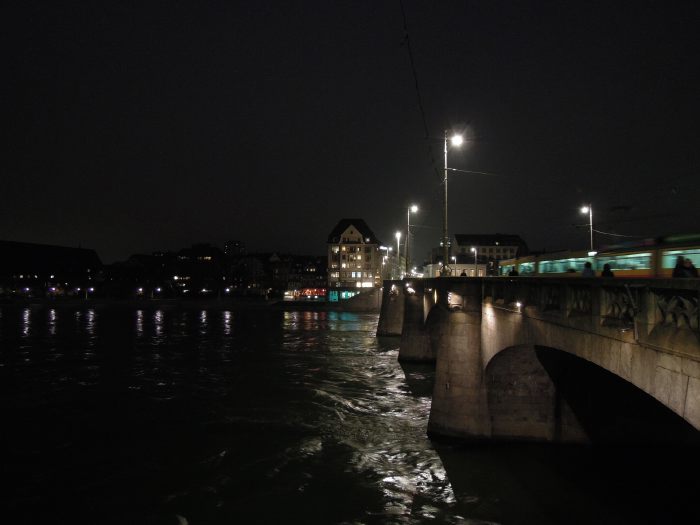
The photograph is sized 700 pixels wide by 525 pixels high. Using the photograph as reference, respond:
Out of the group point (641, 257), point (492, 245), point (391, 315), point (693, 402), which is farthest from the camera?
point (492, 245)

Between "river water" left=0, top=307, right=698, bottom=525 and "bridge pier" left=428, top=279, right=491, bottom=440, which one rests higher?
"bridge pier" left=428, top=279, right=491, bottom=440

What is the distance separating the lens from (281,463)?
55.9 feet

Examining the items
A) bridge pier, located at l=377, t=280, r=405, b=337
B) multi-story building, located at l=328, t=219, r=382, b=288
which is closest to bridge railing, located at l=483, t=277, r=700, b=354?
bridge pier, located at l=377, t=280, r=405, b=337

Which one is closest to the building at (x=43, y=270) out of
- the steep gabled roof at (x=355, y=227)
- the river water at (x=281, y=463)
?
the steep gabled roof at (x=355, y=227)

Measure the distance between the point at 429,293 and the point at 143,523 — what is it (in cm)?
2335

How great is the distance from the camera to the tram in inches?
795

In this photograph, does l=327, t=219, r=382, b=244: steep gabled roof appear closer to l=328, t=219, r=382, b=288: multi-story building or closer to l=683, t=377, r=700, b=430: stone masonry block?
l=328, t=219, r=382, b=288: multi-story building

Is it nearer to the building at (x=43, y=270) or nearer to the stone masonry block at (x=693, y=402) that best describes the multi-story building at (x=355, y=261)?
the building at (x=43, y=270)

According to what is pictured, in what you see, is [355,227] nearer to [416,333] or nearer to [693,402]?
[416,333]

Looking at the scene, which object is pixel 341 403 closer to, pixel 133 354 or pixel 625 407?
pixel 625 407

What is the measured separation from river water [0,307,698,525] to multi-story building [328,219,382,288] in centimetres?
9323

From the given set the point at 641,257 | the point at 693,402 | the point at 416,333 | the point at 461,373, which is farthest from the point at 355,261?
the point at 693,402

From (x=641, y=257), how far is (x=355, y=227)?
10686cm

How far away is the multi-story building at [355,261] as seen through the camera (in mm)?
126312
